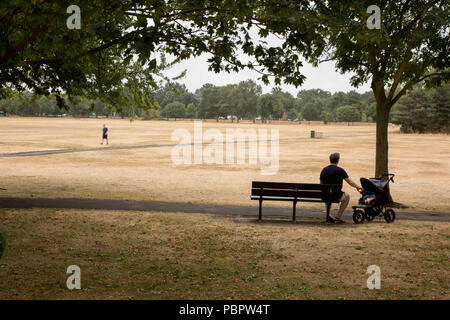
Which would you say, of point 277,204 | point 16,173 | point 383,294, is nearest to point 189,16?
→ point 383,294

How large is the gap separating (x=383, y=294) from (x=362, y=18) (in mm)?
4497

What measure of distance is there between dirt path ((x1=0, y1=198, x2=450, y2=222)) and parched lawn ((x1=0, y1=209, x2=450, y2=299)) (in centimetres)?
85

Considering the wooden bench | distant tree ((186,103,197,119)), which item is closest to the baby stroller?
the wooden bench

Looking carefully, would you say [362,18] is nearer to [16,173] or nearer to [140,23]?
[140,23]

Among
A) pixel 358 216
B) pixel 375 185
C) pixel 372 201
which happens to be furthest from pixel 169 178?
pixel 375 185

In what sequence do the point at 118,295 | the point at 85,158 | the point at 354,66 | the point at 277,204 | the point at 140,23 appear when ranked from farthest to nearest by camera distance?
1. the point at 85,158
2. the point at 354,66
3. the point at 277,204
4. the point at 140,23
5. the point at 118,295

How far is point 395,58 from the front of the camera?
1396 centimetres

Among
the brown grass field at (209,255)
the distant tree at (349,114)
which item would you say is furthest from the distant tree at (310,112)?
the brown grass field at (209,255)

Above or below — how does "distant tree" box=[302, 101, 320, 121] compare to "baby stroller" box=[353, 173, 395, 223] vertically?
above

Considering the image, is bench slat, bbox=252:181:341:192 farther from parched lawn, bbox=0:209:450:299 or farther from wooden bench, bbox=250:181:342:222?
parched lawn, bbox=0:209:450:299

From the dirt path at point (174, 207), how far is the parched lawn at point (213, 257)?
2.79ft

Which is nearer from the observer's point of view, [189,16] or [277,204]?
[189,16]

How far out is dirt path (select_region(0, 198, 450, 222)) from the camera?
38.3 feet

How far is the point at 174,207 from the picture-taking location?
12242 millimetres
